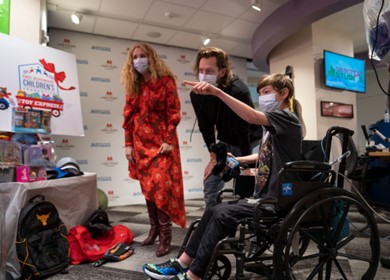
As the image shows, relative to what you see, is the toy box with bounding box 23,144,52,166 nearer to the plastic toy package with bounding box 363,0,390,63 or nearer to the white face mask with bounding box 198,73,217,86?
the white face mask with bounding box 198,73,217,86

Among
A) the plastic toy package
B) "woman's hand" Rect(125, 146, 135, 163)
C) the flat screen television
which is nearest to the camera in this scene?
the plastic toy package

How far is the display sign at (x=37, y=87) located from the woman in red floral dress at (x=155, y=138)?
589 mm

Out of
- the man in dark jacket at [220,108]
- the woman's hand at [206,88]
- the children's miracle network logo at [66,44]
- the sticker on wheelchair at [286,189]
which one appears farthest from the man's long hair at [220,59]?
the children's miracle network logo at [66,44]

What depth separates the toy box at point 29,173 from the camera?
5.36 feet

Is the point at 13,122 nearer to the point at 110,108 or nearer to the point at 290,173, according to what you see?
the point at 290,173

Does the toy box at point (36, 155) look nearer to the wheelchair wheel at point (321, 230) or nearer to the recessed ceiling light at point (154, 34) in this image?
the wheelchair wheel at point (321, 230)

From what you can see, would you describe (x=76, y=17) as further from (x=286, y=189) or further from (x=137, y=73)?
(x=286, y=189)

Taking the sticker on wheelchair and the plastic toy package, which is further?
the plastic toy package

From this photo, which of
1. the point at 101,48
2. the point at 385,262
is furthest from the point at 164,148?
the point at 101,48

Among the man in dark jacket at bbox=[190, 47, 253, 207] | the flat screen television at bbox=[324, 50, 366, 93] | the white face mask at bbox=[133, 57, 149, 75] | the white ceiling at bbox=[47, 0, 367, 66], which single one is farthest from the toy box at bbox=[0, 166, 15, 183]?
the flat screen television at bbox=[324, 50, 366, 93]

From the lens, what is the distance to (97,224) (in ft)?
6.49

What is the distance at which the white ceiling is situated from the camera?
3.58 m

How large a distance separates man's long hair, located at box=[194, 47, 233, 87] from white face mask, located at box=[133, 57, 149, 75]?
0.43m

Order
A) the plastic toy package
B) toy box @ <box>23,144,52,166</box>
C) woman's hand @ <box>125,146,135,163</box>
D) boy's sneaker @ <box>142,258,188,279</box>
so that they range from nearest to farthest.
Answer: boy's sneaker @ <box>142,258,188,279</box> → the plastic toy package → toy box @ <box>23,144,52,166</box> → woman's hand @ <box>125,146,135,163</box>
